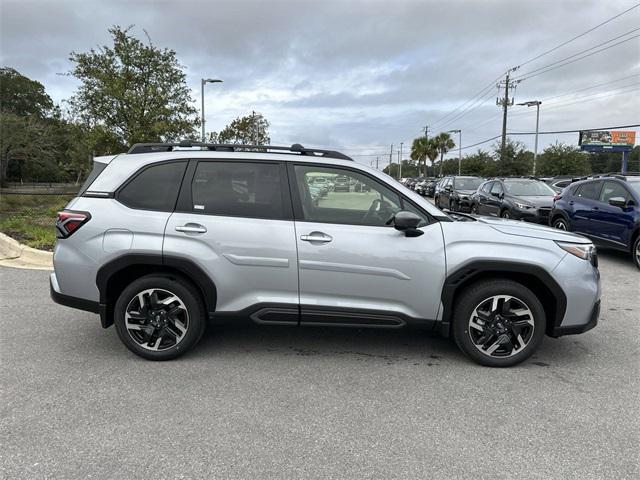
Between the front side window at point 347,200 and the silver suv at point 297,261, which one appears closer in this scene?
the silver suv at point 297,261

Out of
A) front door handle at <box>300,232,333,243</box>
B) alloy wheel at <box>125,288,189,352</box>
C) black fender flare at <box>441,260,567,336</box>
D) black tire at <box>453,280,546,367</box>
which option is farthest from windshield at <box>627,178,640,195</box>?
alloy wheel at <box>125,288,189,352</box>

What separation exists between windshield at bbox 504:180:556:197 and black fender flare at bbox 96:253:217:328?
36.3 ft

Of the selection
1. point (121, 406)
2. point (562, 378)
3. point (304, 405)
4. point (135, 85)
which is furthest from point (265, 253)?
point (135, 85)

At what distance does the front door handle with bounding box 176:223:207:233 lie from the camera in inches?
150

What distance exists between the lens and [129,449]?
8.91 ft

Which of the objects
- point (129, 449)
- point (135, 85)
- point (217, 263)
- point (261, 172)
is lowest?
point (129, 449)

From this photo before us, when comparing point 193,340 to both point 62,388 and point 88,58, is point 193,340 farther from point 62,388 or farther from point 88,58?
point 88,58

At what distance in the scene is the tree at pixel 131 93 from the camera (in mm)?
18000

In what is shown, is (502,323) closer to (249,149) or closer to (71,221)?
(249,149)

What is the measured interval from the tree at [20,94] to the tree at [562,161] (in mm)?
69567

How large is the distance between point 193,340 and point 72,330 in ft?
5.36

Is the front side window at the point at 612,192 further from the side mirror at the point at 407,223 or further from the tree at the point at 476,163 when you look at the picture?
the tree at the point at 476,163

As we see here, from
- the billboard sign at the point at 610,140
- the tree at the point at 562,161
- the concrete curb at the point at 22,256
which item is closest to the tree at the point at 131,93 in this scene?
the concrete curb at the point at 22,256

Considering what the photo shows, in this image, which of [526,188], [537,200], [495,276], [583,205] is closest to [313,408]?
[495,276]
